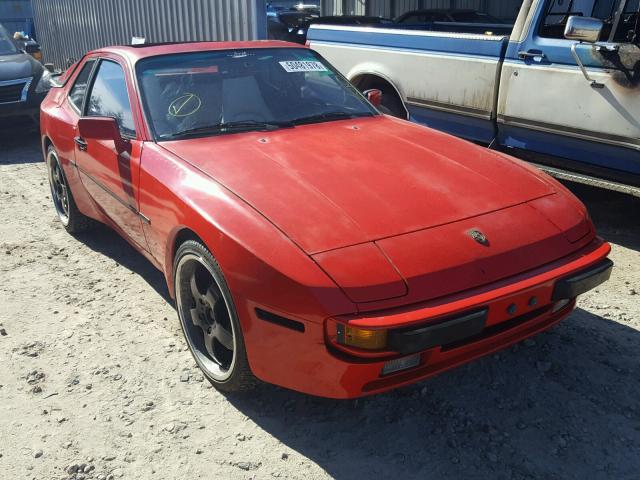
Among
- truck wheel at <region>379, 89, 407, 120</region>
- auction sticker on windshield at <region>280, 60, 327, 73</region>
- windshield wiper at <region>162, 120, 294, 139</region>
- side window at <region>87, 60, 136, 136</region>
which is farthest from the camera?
truck wheel at <region>379, 89, 407, 120</region>

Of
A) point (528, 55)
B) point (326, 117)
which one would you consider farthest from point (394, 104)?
point (326, 117)

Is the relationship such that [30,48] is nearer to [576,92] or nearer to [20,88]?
[20,88]

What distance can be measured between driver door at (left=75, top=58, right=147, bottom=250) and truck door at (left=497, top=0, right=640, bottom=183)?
3.04 m

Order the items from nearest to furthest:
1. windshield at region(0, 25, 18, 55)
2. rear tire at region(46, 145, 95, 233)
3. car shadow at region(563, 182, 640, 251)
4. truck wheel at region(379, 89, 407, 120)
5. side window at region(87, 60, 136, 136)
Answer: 1. side window at region(87, 60, 136, 136)
2. car shadow at region(563, 182, 640, 251)
3. rear tire at region(46, 145, 95, 233)
4. truck wheel at region(379, 89, 407, 120)
5. windshield at region(0, 25, 18, 55)

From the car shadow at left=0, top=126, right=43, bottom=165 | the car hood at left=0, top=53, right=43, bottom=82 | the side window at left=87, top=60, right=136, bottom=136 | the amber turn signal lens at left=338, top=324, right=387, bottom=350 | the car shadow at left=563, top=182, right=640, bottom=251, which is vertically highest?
the side window at left=87, top=60, right=136, bottom=136

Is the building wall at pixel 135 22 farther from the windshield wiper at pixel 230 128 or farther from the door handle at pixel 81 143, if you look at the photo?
the windshield wiper at pixel 230 128

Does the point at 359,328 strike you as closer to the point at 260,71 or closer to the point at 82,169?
the point at 260,71

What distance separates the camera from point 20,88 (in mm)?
8305

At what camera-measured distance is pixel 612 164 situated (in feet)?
14.7

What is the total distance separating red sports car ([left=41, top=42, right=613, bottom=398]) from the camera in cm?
224

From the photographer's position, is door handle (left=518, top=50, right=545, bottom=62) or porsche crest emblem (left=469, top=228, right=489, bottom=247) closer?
porsche crest emblem (left=469, top=228, right=489, bottom=247)

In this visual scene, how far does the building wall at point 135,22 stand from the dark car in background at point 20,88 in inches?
88.0

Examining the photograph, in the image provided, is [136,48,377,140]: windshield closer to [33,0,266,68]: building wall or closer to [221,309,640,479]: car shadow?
[221,309,640,479]: car shadow

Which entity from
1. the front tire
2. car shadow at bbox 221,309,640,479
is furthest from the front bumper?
car shadow at bbox 221,309,640,479
